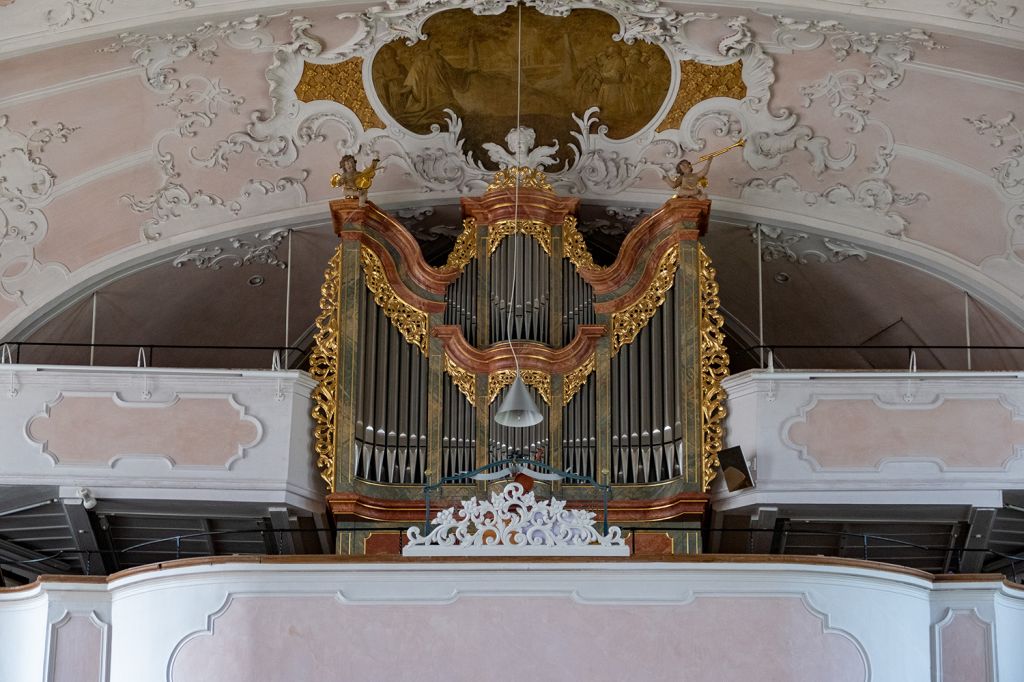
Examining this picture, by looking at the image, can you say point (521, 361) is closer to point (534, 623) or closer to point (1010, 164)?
point (534, 623)

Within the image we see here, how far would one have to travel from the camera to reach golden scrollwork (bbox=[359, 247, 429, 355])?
15203 mm

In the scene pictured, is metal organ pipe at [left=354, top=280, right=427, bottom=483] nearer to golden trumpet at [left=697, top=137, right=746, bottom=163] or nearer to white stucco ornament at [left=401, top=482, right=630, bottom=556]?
white stucco ornament at [left=401, top=482, right=630, bottom=556]

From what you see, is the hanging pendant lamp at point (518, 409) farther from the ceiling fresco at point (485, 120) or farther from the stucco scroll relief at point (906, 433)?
the ceiling fresco at point (485, 120)

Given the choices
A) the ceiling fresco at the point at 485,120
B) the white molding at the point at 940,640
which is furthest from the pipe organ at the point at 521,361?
the white molding at the point at 940,640

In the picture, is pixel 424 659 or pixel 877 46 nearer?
pixel 424 659

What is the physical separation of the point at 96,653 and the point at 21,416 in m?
2.93

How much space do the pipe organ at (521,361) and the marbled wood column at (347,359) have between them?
12 mm

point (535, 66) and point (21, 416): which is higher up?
point (535, 66)

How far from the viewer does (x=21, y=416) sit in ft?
47.1

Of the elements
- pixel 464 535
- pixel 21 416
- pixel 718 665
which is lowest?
pixel 718 665

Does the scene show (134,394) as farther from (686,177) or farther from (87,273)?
(686,177)

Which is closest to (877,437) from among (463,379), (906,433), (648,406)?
(906,433)

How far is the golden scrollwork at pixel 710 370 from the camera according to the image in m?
14.4

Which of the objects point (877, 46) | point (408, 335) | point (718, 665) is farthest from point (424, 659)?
point (877, 46)
